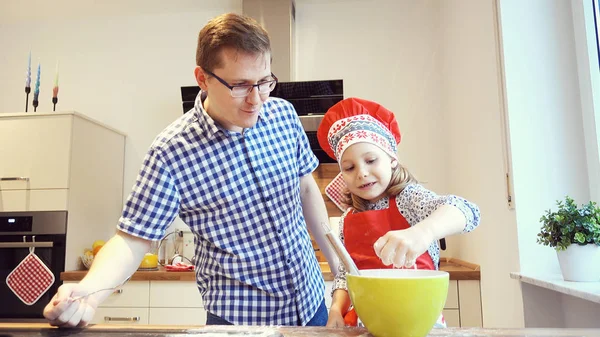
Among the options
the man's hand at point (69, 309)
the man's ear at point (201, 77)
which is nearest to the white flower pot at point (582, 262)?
the man's ear at point (201, 77)

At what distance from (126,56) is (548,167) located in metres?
2.52

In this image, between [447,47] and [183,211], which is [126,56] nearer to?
[447,47]

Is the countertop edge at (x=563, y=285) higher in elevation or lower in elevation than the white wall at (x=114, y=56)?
lower

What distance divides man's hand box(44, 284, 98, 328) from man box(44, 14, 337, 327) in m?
0.15

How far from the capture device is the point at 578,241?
1240mm

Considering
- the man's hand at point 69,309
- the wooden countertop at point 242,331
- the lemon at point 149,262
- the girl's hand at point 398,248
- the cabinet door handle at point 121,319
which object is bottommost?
the cabinet door handle at point 121,319

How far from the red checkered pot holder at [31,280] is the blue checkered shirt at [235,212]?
5.50 feet

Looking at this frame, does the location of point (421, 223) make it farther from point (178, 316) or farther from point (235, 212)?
point (178, 316)

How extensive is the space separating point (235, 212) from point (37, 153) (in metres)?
1.87

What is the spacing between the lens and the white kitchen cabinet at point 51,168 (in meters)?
2.27

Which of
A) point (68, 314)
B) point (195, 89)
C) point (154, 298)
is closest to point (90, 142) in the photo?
point (195, 89)

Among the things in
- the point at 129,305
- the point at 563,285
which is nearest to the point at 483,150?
the point at 563,285

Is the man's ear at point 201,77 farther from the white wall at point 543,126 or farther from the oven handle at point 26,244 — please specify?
the oven handle at point 26,244

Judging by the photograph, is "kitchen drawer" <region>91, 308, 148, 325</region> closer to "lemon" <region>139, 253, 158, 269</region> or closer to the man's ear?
"lemon" <region>139, 253, 158, 269</region>
